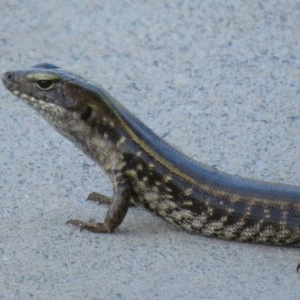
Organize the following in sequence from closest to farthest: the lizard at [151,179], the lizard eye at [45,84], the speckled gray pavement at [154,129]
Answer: the speckled gray pavement at [154,129]
the lizard at [151,179]
the lizard eye at [45,84]

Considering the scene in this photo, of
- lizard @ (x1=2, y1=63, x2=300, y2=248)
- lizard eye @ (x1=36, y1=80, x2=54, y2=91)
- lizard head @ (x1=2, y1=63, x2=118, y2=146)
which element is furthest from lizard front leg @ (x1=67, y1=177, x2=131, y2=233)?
Result: lizard eye @ (x1=36, y1=80, x2=54, y2=91)

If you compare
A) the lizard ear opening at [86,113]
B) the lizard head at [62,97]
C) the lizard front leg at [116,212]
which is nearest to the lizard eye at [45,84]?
the lizard head at [62,97]

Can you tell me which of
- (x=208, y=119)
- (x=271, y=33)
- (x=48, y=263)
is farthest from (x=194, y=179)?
(x=271, y=33)

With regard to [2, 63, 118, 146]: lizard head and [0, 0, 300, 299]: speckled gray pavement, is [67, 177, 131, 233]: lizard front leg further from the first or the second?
[2, 63, 118, 146]: lizard head

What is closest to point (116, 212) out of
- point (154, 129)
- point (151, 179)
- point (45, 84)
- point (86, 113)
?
point (151, 179)

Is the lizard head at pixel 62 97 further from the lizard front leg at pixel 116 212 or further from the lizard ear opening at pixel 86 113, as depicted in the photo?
the lizard front leg at pixel 116 212

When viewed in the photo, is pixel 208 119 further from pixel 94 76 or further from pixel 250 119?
pixel 94 76

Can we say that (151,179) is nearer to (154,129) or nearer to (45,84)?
(45,84)
